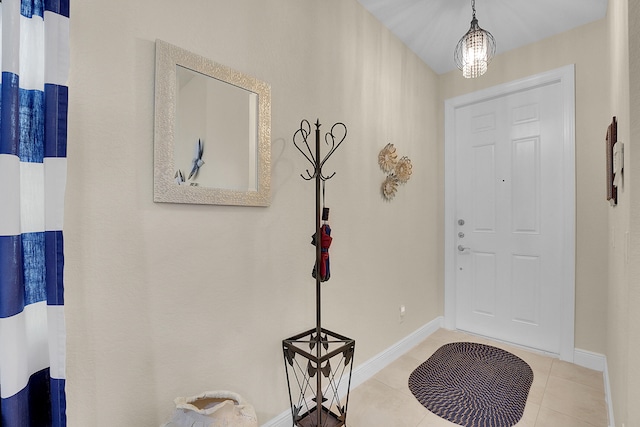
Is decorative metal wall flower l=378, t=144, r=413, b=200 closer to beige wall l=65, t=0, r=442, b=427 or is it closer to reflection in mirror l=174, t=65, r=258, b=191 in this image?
beige wall l=65, t=0, r=442, b=427

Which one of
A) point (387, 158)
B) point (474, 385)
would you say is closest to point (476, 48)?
point (387, 158)

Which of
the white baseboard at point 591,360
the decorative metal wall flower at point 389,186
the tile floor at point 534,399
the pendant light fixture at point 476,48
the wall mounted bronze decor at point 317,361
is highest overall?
the pendant light fixture at point 476,48

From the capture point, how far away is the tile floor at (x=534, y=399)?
1790 mm

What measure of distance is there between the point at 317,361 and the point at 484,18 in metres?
2.67

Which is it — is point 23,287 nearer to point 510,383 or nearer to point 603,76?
point 510,383

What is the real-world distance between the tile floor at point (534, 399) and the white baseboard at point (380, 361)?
4 cm

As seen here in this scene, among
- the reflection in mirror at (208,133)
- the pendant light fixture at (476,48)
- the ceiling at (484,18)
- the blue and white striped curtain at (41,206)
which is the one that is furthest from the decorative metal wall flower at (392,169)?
the blue and white striped curtain at (41,206)

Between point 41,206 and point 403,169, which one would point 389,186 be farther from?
point 41,206

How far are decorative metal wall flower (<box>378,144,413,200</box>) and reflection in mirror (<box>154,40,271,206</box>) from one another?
1.09 m

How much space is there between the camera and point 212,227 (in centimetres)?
138

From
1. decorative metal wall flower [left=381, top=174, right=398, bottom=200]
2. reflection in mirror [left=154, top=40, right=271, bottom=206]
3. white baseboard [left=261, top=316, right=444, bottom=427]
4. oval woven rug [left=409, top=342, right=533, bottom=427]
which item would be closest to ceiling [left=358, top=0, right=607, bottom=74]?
decorative metal wall flower [left=381, top=174, right=398, bottom=200]

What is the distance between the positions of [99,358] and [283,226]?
3.05ft

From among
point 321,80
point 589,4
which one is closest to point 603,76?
point 589,4

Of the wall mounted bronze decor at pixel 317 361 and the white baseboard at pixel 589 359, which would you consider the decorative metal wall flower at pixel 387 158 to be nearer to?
the wall mounted bronze decor at pixel 317 361
